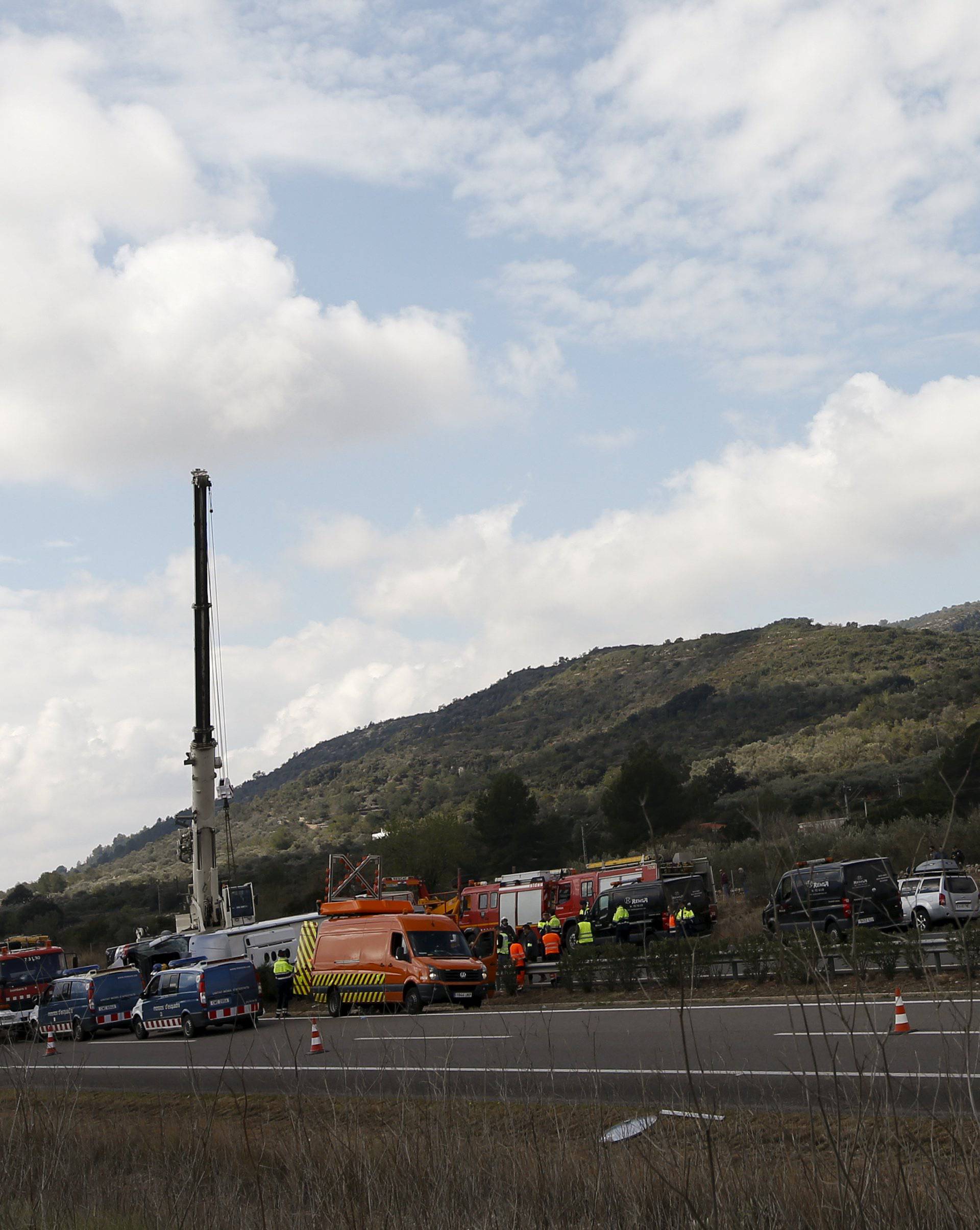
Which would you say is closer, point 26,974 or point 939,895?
point 939,895

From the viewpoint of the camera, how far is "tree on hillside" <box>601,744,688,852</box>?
55.8 metres

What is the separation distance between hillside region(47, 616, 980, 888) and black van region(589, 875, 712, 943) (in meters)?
13.5

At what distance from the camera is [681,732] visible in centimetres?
9462

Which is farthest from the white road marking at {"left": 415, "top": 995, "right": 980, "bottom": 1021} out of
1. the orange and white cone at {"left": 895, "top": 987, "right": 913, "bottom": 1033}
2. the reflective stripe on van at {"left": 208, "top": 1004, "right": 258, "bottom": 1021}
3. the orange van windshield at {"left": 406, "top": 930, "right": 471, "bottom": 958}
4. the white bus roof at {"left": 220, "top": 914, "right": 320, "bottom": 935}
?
the white bus roof at {"left": 220, "top": 914, "right": 320, "bottom": 935}

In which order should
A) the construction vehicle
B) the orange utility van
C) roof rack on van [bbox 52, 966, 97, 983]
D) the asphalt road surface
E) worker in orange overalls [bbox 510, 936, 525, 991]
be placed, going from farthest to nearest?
the construction vehicle, roof rack on van [bbox 52, 966, 97, 983], worker in orange overalls [bbox 510, 936, 525, 991], the orange utility van, the asphalt road surface

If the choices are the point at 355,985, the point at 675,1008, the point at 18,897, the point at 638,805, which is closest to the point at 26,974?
the point at 355,985

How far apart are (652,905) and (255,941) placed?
1094 cm

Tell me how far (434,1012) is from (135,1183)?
1569cm

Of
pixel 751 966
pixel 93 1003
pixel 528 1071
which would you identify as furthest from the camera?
pixel 93 1003

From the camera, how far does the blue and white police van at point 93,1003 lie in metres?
28.2

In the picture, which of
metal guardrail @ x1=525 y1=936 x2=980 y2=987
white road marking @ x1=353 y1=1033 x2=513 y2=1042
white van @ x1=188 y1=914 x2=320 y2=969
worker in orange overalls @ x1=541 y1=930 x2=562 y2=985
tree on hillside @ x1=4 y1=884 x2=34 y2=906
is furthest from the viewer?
tree on hillside @ x1=4 y1=884 x2=34 y2=906

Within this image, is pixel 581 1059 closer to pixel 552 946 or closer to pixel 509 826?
pixel 552 946

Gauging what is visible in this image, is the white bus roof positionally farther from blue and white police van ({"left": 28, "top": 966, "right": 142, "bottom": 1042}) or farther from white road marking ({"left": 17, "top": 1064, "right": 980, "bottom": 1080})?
white road marking ({"left": 17, "top": 1064, "right": 980, "bottom": 1080})

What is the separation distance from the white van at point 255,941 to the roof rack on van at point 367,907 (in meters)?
6.87
